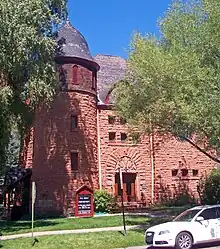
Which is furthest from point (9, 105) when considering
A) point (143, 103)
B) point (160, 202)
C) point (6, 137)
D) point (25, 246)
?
point (160, 202)

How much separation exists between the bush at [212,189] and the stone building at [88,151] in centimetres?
176

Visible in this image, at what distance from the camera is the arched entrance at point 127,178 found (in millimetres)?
31906

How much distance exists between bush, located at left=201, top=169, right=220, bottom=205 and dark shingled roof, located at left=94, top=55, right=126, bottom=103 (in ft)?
32.6

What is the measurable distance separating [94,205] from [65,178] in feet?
8.45

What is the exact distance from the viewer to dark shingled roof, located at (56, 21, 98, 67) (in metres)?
29.6

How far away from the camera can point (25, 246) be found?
15719mm

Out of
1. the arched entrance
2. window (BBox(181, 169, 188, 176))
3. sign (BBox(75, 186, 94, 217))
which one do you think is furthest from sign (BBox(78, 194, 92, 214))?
window (BBox(181, 169, 188, 176))

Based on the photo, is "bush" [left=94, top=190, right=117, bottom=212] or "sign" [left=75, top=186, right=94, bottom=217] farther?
"bush" [left=94, top=190, right=117, bottom=212]

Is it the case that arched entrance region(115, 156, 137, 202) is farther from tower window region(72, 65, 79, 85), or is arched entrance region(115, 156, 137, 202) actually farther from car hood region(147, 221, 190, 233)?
car hood region(147, 221, 190, 233)

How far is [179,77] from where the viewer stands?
17500mm

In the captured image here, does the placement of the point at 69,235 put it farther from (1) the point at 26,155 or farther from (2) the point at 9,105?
(1) the point at 26,155

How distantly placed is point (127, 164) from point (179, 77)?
616 inches

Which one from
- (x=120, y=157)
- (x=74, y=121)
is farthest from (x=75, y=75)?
(x=120, y=157)

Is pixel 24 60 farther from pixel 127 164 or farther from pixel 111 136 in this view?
pixel 127 164
